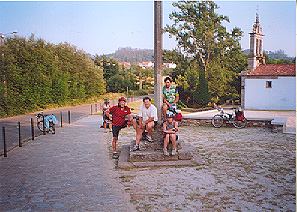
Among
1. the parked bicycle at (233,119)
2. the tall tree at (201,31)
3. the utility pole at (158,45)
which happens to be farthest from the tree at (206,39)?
the utility pole at (158,45)

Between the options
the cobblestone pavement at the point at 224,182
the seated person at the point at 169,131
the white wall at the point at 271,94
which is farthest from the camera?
the white wall at the point at 271,94

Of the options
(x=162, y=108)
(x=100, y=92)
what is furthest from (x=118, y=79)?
(x=162, y=108)

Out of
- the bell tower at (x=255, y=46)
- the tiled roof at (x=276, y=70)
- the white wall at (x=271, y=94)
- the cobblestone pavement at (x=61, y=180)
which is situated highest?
the bell tower at (x=255, y=46)

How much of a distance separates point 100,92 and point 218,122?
83.9ft

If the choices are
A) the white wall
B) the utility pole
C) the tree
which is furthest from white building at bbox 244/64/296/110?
the utility pole

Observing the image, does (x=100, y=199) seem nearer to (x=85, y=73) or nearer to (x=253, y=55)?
(x=253, y=55)

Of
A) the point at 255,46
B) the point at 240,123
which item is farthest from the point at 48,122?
the point at 255,46

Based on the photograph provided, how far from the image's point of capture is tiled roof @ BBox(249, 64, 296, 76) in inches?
983

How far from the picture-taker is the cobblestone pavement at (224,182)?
462cm

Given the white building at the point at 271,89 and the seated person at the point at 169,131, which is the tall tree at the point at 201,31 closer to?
the white building at the point at 271,89

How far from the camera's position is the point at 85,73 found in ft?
114

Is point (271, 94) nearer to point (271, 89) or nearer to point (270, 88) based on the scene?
point (271, 89)

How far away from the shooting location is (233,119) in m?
13.6

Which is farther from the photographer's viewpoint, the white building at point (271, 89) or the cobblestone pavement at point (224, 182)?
the white building at point (271, 89)
